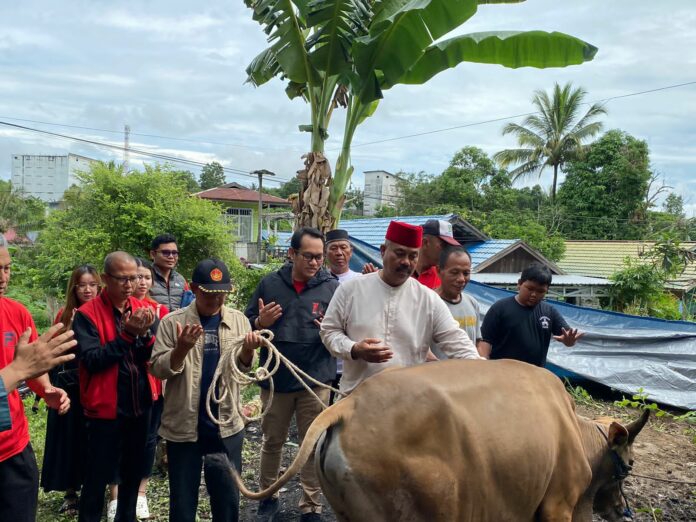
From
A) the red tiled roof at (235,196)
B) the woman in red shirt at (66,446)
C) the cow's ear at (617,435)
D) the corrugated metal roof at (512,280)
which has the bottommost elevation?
the woman in red shirt at (66,446)

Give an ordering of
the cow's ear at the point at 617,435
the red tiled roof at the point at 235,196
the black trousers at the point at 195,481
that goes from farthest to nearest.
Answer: the red tiled roof at the point at 235,196 → the black trousers at the point at 195,481 → the cow's ear at the point at 617,435

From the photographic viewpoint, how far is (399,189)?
36.9m

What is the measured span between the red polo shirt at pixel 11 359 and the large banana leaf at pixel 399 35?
4832 mm

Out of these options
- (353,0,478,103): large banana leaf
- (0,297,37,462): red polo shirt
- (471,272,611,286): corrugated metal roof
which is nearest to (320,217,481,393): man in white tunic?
(0,297,37,462): red polo shirt

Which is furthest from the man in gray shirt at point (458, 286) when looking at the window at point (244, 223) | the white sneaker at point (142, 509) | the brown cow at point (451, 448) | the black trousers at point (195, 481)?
the window at point (244, 223)

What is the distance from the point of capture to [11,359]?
3.33 m

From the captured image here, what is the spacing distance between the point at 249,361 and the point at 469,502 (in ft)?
5.66

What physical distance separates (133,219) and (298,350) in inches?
244

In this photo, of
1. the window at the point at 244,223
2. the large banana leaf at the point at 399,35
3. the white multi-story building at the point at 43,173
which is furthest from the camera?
the white multi-story building at the point at 43,173

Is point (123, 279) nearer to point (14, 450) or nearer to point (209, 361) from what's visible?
point (209, 361)

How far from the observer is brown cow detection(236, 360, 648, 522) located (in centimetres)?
260

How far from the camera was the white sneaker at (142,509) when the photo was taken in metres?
4.70

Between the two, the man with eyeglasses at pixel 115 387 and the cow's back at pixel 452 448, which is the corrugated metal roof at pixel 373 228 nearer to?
the man with eyeglasses at pixel 115 387

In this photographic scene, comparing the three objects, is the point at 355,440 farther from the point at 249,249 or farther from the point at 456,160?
the point at 456,160
